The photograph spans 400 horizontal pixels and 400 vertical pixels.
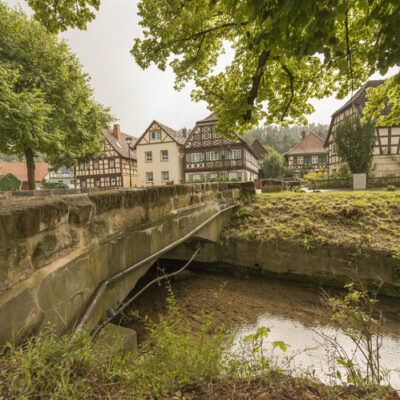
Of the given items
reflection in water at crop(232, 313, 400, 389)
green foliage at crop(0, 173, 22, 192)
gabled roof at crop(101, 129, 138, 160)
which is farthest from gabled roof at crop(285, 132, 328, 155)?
green foliage at crop(0, 173, 22, 192)

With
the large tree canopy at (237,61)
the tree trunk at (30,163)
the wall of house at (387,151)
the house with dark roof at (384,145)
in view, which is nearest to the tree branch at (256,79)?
the large tree canopy at (237,61)

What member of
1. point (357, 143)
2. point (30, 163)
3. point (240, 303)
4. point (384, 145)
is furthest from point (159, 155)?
point (240, 303)

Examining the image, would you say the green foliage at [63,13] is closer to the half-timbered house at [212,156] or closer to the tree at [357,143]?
the tree at [357,143]

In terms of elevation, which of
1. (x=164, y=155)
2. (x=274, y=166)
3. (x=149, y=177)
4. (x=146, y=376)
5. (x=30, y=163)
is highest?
(x=164, y=155)

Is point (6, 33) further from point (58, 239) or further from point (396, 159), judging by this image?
point (396, 159)

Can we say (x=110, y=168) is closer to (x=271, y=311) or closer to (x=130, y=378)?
(x=271, y=311)

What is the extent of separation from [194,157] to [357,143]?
1564 cm

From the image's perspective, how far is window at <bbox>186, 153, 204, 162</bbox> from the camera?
25.8m

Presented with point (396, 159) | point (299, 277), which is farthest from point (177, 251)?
point (396, 159)

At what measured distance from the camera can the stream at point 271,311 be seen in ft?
10.1

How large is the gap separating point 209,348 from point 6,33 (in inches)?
597

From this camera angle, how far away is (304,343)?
3.25 metres

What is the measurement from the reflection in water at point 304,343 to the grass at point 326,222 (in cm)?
197

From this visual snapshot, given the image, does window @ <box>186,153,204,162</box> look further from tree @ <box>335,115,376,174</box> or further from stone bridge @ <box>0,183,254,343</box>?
stone bridge @ <box>0,183,254,343</box>
